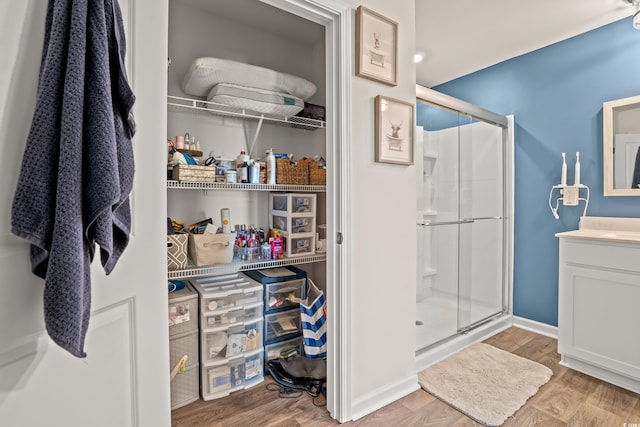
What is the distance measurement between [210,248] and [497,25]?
102 inches

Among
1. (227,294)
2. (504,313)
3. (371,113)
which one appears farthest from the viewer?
(504,313)

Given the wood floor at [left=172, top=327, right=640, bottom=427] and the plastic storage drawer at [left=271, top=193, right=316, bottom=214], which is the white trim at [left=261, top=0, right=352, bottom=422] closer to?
the wood floor at [left=172, top=327, right=640, bottom=427]

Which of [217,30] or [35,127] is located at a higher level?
[217,30]

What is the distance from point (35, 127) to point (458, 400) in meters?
2.15

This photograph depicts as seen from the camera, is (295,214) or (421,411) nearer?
(421,411)

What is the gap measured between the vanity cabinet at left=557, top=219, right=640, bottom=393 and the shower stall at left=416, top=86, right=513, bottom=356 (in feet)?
2.12

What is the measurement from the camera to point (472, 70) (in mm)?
3115

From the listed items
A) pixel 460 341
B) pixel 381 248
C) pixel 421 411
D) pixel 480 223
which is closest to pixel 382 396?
pixel 421 411

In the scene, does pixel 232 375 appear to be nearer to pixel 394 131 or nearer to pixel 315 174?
pixel 315 174

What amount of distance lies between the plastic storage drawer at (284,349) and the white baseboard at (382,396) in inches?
23.2

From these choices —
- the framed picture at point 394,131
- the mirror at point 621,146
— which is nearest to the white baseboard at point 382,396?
the framed picture at point 394,131

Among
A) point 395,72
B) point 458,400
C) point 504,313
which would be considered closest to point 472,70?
point 395,72

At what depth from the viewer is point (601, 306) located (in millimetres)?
1980

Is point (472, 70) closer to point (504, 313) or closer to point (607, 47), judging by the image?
point (607, 47)
